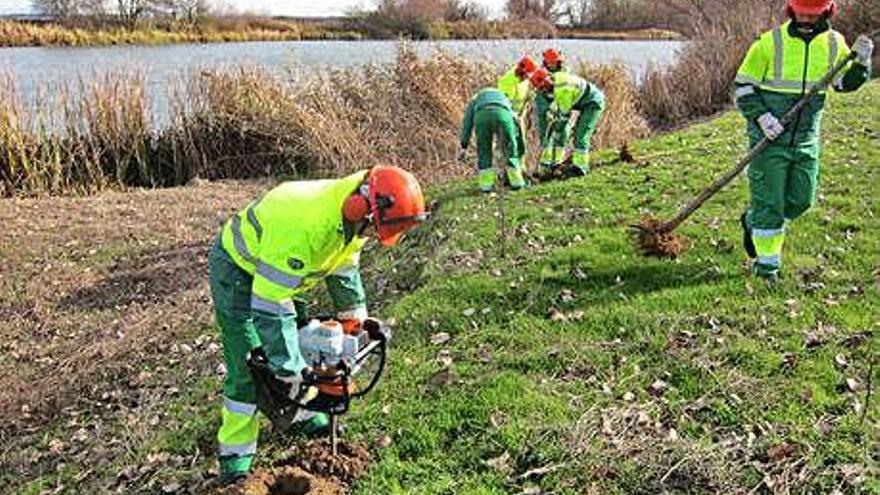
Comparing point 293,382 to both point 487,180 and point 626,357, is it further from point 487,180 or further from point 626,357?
point 487,180

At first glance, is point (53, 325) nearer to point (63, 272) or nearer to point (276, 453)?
point (63, 272)

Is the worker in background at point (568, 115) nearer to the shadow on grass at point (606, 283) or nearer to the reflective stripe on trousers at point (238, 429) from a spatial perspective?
the shadow on grass at point (606, 283)

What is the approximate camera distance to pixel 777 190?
271 inches

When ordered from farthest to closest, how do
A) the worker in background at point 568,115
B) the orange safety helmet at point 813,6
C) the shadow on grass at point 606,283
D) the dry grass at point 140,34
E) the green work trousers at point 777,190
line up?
1. the dry grass at point 140,34
2. the worker in background at point 568,115
3. the shadow on grass at point 606,283
4. the green work trousers at point 777,190
5. the orange safety helmet at point 813,6

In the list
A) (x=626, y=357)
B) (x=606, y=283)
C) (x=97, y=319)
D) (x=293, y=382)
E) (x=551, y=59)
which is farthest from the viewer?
(x=551, y=59)

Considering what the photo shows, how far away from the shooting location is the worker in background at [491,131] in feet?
34.9

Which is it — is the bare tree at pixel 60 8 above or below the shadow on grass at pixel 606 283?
above

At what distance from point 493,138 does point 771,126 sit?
4.94 metres

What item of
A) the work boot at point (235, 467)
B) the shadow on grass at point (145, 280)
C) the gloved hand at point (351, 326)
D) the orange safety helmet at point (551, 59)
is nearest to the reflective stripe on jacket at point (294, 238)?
the gloved hand at point (351, 326)

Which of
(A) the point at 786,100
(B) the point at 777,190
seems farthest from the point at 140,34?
(B) the point at 777,190

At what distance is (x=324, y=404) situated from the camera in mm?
4578

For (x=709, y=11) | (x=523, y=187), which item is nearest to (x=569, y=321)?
(x=523, y=187)

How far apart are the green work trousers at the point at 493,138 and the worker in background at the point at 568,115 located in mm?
787

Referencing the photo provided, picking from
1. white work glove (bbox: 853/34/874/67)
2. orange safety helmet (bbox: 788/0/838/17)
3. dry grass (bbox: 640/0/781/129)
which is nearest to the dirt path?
orange safety helmet (bbox: 788/0/838/17)
